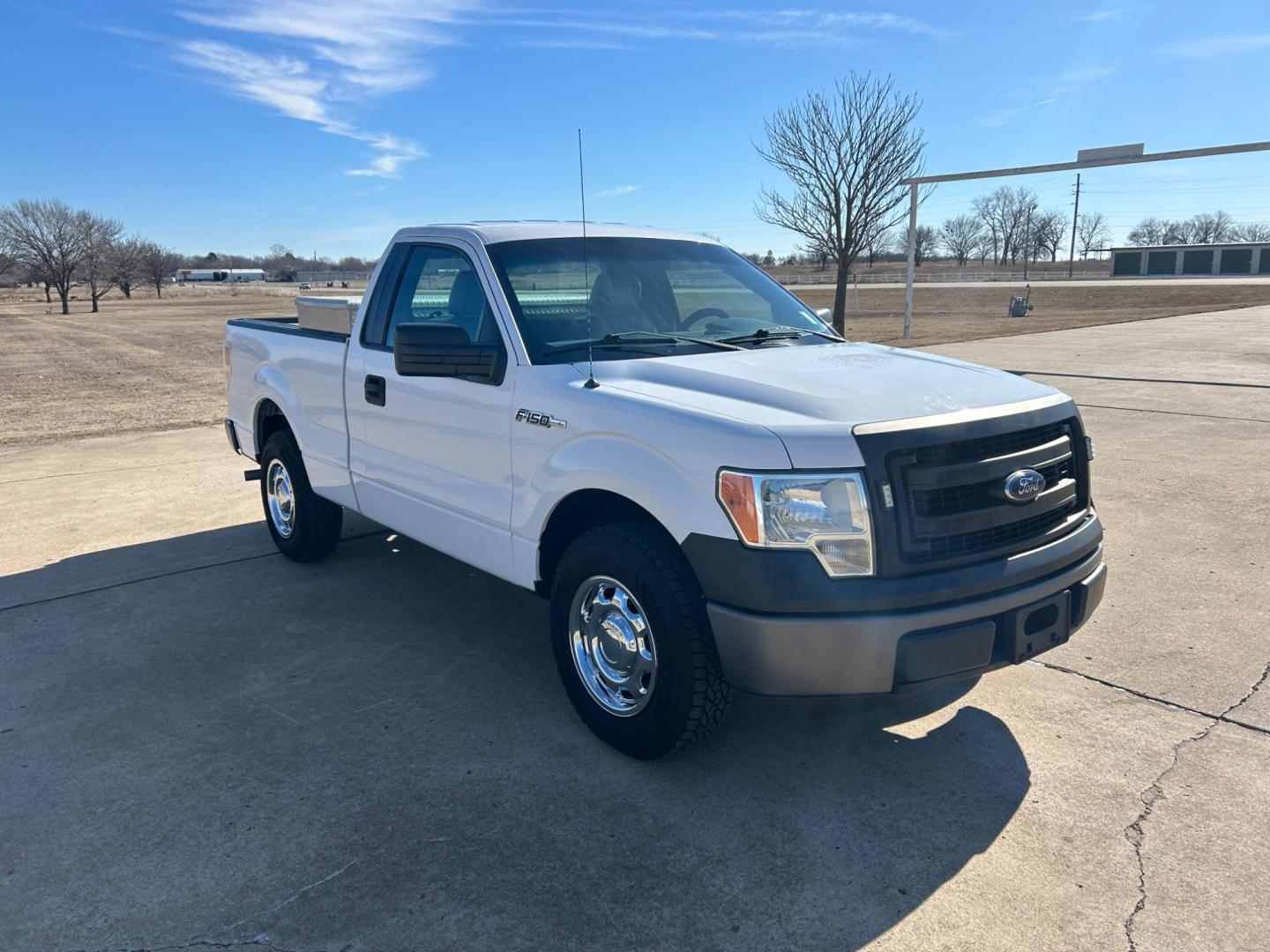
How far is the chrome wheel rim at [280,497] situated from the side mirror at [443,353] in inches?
97.1

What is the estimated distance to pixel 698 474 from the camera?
3064 mm

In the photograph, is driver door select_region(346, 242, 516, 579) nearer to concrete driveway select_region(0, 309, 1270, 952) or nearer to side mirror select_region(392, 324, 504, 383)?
side mirror select_region(392, 324, 504, 383)

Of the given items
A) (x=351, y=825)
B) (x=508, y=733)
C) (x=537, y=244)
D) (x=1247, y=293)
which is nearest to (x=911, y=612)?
(x=508, y=733)

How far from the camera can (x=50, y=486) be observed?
8.05 metres

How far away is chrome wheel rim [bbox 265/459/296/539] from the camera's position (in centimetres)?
595

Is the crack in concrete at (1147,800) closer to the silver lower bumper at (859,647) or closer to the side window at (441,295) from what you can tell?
the silver lower bumper at (859,647)

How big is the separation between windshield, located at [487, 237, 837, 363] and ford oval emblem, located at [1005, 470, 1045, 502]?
135cm

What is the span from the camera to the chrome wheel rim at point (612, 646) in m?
3.40

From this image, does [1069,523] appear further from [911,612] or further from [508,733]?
[508,733]

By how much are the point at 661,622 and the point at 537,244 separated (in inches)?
79.3

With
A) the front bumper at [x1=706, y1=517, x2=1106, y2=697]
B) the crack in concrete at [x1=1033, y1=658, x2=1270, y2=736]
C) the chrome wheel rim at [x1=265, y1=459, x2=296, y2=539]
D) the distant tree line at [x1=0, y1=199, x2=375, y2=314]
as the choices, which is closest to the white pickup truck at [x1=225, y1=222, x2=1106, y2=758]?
the front bumper at [x1=706, y1=517, x2=1106, y2=697]

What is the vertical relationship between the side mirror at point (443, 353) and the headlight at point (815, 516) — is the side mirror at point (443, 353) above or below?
above

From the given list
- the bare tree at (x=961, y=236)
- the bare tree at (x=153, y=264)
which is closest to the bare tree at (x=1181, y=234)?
the bare tree at (x=961, y=236)

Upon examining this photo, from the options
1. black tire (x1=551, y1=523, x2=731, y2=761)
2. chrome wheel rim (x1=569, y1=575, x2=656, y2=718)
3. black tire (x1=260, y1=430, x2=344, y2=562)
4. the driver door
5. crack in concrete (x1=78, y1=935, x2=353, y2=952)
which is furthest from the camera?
black tire (x1=260, y1=430, x2=344, y2=562)
